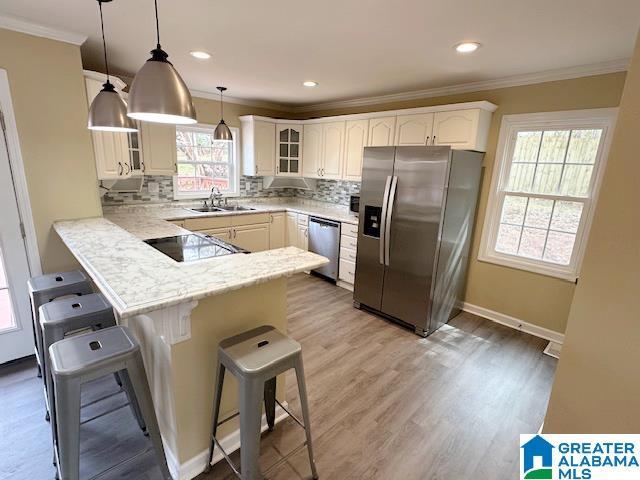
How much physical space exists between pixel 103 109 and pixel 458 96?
3205 mm

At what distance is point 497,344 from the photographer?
2.93m

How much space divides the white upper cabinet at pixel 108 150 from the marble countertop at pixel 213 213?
50 cm

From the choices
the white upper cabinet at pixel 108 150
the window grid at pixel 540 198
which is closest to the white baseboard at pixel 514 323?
the window grid at pixel 540 198

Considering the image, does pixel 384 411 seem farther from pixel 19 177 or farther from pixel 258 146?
pixel 258 146

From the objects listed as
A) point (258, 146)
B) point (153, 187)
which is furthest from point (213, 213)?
Result: point (258, 146)

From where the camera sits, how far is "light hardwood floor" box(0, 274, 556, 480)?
5.53 feet

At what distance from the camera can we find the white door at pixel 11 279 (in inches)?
Answer: 86.8

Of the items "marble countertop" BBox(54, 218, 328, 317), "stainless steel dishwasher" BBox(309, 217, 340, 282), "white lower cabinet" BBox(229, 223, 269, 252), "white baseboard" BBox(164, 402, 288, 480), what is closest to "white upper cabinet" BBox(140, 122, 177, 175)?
"white lower cabinet" BBox(229, 223, 269, 252)

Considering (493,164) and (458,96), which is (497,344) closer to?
(493,164)

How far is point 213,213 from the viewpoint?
3.91 meters

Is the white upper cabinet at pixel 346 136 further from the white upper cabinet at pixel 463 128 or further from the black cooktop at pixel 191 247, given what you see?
the black cooktop at pixel 191 247

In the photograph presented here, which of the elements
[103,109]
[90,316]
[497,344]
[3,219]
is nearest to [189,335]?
[90,316]

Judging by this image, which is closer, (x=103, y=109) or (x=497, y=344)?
(x=103, y=109)

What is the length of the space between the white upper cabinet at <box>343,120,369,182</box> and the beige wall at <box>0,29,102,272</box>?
9.09ft
